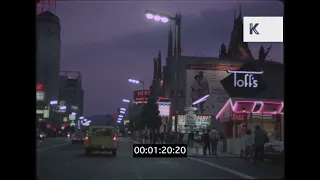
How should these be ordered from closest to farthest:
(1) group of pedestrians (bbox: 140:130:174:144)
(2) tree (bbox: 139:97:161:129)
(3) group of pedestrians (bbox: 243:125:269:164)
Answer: (3) group of pedestrians (bbox: 243:125:269:164) < (1) group of pedestrians (bbox: 140:130:174:144) < (2) tree (bbox: 139:97:161:129)

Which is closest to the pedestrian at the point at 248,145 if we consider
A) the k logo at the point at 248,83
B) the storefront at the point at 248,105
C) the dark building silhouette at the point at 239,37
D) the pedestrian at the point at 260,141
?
the storefront at the point at 248,105

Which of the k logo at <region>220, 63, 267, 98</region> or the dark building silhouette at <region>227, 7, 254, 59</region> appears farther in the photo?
the k logo at <region>220, 63, 267, 98</region>

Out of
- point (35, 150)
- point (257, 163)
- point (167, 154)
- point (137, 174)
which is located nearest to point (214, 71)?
point (257, 163)

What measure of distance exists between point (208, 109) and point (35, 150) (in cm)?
3504

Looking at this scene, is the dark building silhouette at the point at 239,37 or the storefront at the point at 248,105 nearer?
the dark building silhouette at the point at 239,37

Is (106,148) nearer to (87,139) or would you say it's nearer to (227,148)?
(87,139)

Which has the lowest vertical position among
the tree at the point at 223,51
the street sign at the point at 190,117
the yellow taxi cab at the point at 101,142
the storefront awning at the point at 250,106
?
the yellow taxi cab at the point at 101,142

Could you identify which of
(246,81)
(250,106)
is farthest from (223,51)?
(246,81)

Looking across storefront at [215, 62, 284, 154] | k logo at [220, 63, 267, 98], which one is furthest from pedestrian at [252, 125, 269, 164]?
k logo at [220, 63, 267, 98]

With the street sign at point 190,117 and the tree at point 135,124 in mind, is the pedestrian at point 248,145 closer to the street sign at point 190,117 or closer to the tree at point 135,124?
the street sign at point 190,117
